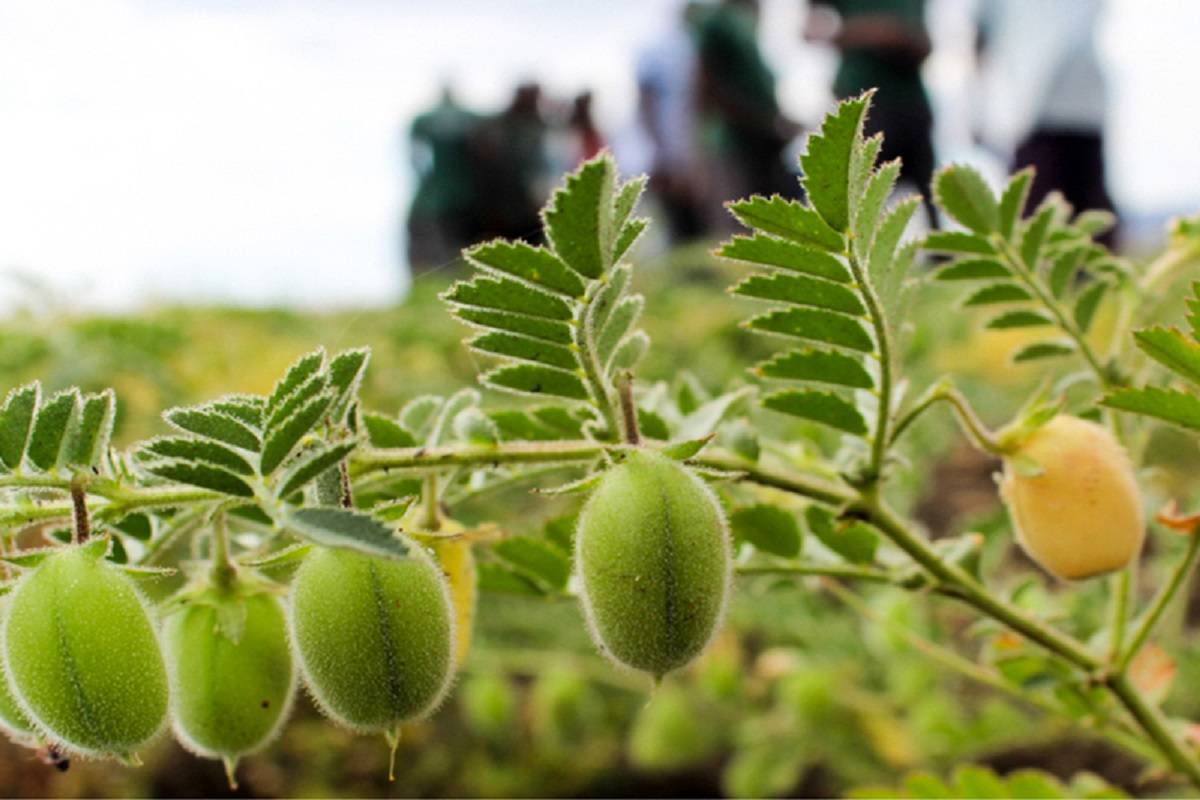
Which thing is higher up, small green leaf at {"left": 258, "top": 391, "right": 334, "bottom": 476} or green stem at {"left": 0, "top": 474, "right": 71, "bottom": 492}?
small green leaf at {"left": 258, "top": 391, "right": 334, "bottom": 476}

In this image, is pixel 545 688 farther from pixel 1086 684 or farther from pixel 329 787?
pixel 1086 684

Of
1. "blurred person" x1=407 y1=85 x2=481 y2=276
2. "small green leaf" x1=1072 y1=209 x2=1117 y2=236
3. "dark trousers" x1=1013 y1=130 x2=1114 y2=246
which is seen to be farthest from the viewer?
"blurred person" x1=407 y1=85 x2=481 y2=276

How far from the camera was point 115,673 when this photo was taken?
0.53 m

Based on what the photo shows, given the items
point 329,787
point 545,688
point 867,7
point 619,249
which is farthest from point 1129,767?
point 867,7

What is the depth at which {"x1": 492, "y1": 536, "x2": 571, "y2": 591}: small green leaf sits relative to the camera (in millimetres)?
831

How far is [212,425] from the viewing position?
523 mm

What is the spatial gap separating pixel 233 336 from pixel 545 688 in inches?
57.5

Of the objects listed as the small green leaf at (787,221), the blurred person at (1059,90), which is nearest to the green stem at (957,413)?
the small green leaf at (787,221)

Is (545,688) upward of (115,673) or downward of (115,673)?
downward

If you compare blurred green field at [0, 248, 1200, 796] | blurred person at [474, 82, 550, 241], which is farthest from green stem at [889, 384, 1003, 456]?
blurred person at [474, 82, 550, 241]

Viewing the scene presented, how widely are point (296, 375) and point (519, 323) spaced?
11cm

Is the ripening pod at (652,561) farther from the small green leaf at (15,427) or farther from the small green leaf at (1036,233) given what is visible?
the small green leaf at (1036,233)

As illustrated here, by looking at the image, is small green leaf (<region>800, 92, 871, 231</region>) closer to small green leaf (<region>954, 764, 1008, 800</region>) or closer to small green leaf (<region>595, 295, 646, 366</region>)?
small green leaf (<region>595, 295, 646, 366</region>)

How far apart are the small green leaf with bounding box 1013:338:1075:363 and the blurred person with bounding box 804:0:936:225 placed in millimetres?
3654
